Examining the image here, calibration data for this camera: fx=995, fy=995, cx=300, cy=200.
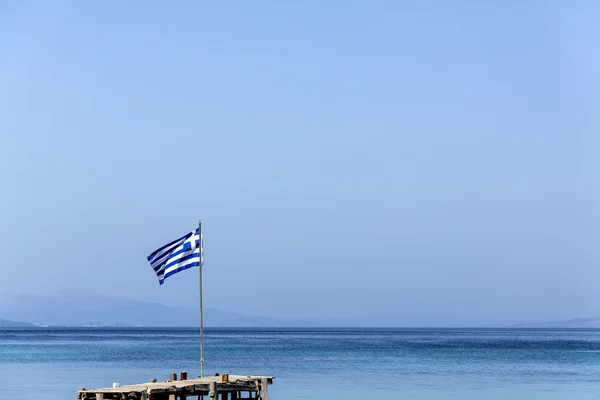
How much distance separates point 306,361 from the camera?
90.4 m

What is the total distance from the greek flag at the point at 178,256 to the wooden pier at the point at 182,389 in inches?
155

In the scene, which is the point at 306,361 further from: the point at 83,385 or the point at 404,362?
the point at 83,385

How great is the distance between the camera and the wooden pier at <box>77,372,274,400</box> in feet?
104

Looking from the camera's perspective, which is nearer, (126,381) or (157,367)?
(126,381)

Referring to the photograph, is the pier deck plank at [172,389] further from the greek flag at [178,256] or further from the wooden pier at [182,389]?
the greek flag at [178,256]

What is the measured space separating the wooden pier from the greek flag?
3.92 m

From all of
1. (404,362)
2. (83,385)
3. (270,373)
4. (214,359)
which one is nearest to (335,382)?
(270,373)

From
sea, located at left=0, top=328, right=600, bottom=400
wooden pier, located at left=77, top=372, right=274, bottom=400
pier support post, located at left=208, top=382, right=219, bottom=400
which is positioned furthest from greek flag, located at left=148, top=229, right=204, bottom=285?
sea, located at left=0, top=328, right=600, bottom=400

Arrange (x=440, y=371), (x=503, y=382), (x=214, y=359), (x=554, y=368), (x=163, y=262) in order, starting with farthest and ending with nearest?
1. (x=214, y=359)
2. (x=554, y=368)
3. (x=440, y=371)
4. (x=503, y=382)
5. (x=163, y=262)

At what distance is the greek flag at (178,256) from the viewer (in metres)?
36.8

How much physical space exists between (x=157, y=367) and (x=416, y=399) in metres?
32.7

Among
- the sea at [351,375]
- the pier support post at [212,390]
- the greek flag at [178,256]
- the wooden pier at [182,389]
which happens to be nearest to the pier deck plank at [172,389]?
the wooden pier at [182,389]

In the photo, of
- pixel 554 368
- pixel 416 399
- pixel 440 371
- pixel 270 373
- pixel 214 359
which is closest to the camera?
pixel 416 399

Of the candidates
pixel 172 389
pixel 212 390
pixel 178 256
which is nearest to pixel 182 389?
pixel 172 389
